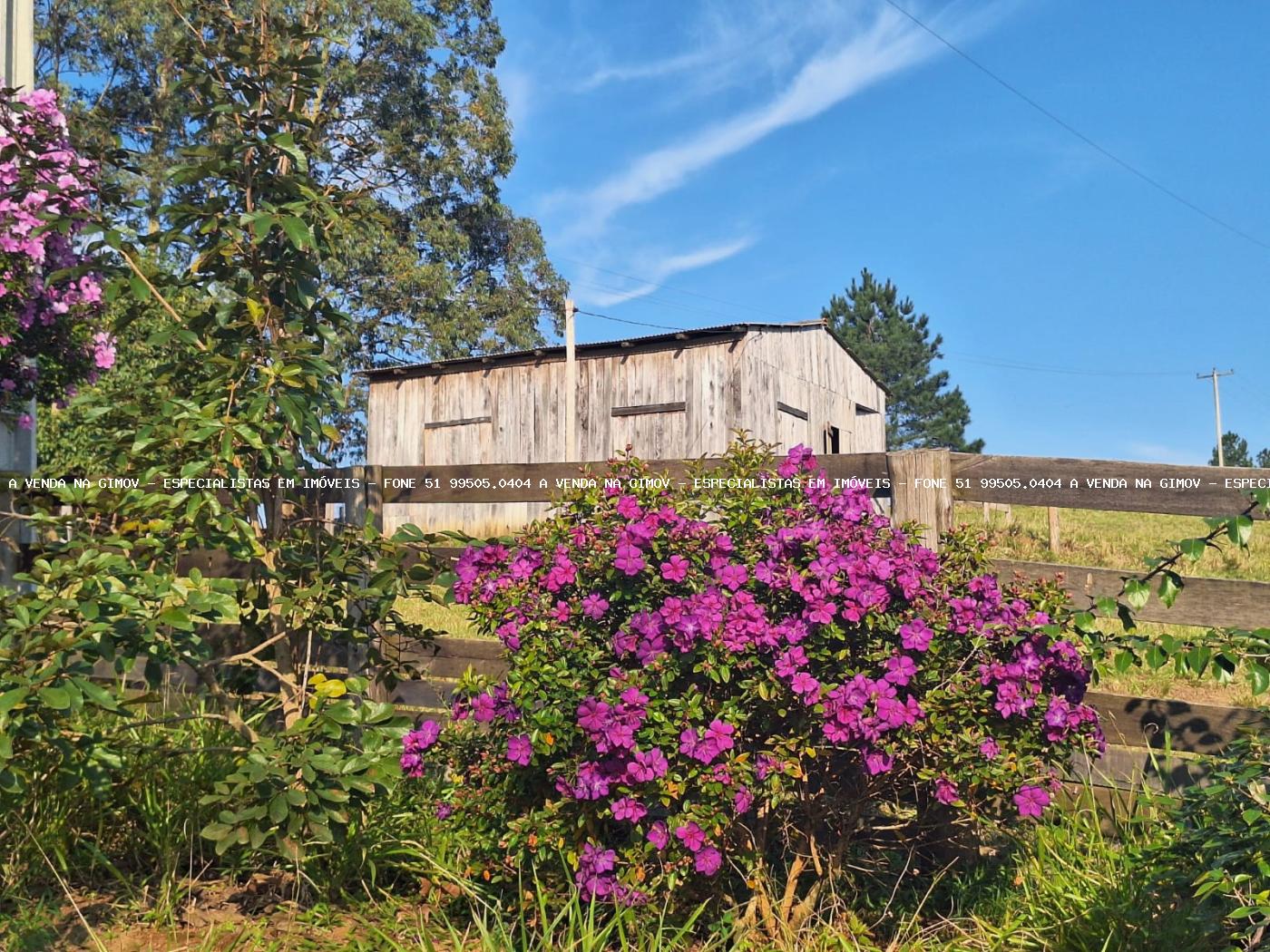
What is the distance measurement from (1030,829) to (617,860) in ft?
6.45

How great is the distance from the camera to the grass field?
758 cm

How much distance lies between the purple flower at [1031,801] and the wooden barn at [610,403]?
509 inches

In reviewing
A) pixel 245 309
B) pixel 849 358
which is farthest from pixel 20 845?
pixel 849 358

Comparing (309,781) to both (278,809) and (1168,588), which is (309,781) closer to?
(278,809)

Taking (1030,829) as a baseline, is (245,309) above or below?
above

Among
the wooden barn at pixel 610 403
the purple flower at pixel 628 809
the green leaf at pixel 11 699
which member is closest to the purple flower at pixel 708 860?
the purple flower at pixel 628 809

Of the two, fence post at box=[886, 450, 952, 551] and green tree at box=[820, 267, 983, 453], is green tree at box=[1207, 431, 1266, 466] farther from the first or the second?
fence post at box=[886, 450, 952, 551]

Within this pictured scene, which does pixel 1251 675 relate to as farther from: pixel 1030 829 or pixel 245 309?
pixel 245 309

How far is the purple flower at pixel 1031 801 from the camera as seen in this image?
325 cm

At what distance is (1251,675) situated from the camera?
310 centimetres

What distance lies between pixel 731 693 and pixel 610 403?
14.9m

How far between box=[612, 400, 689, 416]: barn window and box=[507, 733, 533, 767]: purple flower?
14.2 m

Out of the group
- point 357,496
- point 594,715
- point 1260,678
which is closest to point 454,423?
point 357,496

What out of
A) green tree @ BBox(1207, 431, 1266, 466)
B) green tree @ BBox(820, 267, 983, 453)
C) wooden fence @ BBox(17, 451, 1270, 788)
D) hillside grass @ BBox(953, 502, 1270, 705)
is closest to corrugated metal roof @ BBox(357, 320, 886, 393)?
hillside grass @ BBox(953, 502, 1270, 705)
